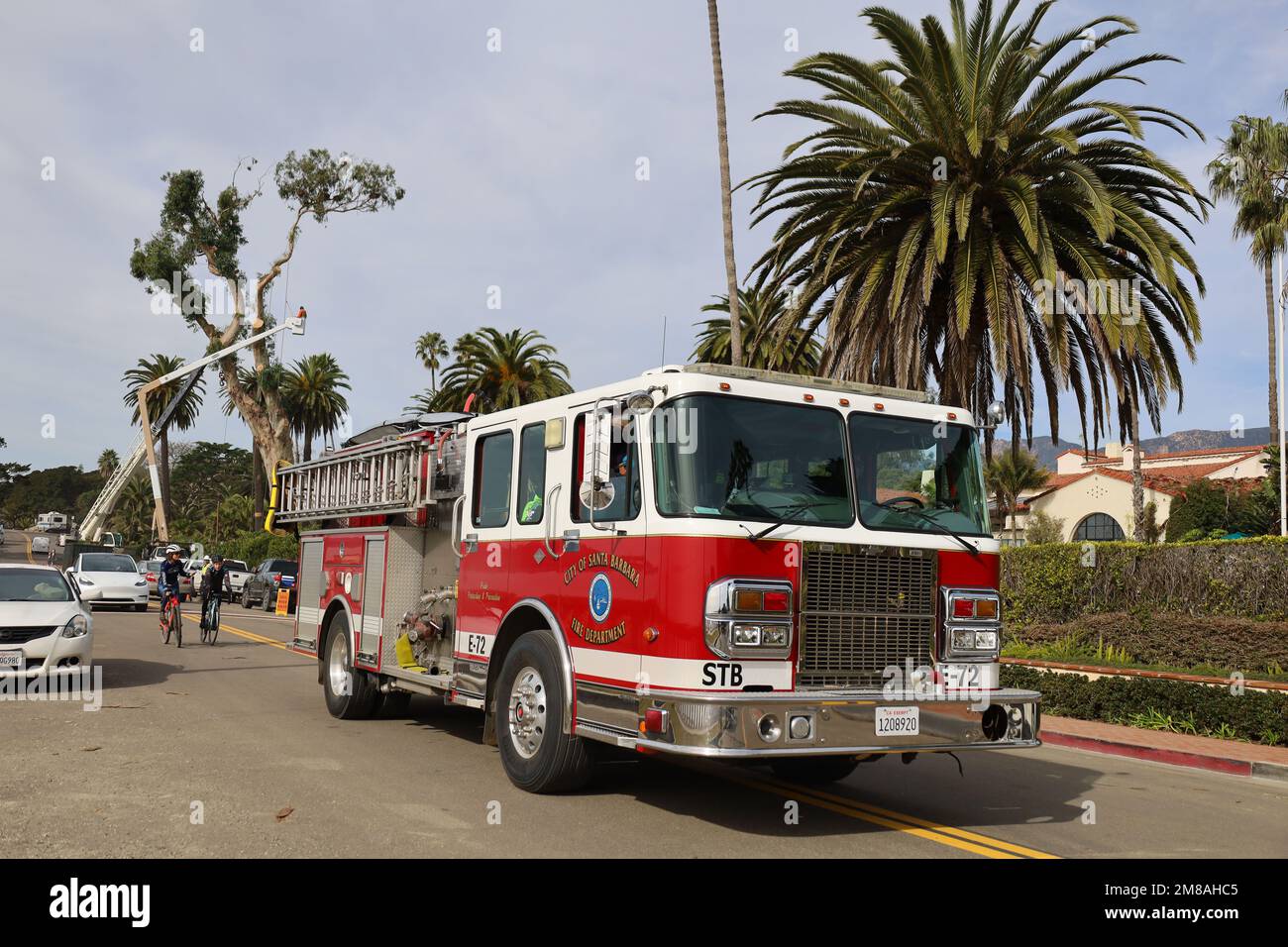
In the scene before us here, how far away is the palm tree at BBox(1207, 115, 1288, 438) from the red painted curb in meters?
32.0

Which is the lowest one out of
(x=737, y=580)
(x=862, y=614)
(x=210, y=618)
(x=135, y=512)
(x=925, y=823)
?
(x=925, y=823)

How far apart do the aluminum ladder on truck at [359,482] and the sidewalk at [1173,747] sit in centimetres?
749

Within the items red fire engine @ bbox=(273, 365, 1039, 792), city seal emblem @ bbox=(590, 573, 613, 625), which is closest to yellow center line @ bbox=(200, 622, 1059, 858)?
red fire engine @ bbox=(273, 365, 1039, 792)

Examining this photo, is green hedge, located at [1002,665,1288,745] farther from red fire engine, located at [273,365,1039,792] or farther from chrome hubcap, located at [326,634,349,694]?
chrome hubcap, located at [326,634,349,694]

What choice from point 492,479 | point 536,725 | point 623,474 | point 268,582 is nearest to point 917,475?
point 623,474

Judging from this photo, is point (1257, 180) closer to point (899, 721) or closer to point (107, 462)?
point (899, 721)

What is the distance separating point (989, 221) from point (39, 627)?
1467 cm

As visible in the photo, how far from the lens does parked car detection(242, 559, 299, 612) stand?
1484 inches

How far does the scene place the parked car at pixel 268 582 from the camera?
124ft

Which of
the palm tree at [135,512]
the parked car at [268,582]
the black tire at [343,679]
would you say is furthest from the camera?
the palm tree at [135,512]

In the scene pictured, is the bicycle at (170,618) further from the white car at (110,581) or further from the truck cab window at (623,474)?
the truck cab window at (623,474)

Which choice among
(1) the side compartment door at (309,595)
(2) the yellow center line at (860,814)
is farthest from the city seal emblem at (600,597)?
(1) the side compartment door at (309,595)

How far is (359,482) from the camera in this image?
1163 centimetres
